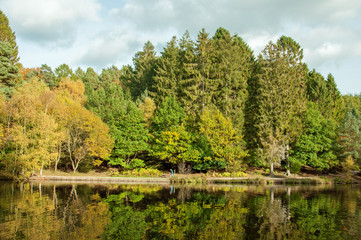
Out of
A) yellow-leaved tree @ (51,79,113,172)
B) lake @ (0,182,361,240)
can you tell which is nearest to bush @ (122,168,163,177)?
yellow-leaved tree @ (51,79,113,172)

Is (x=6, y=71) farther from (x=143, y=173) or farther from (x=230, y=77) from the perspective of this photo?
(x=230, y=77)

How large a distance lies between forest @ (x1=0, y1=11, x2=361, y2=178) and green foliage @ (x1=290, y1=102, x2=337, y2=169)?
0.63ft

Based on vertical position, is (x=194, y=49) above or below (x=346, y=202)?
above

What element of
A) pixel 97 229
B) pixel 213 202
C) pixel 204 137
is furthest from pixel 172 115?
pixel 97 229

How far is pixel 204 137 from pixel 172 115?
287 inches

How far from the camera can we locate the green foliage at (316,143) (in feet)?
173

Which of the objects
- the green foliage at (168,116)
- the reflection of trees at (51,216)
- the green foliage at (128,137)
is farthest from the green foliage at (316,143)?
the reflection of trees at (51,216)

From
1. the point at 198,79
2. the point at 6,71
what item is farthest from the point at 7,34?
the point at 198,79

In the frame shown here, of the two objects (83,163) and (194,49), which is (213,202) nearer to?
(83,163)

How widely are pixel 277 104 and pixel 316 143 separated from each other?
Result: 11.2m

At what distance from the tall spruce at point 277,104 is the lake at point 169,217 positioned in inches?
964

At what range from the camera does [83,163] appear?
49.8 meters

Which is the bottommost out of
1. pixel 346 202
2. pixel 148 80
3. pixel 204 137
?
pixel 346 202

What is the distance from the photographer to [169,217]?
19.0 m
